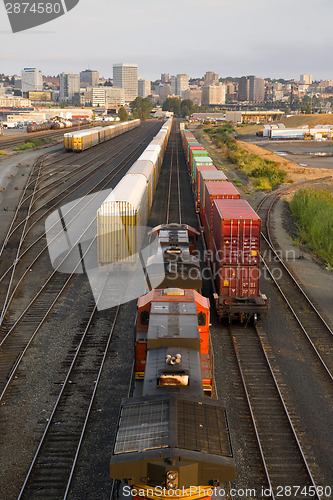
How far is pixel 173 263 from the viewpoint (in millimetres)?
17500

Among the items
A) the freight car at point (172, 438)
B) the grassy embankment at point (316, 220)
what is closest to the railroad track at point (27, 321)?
the freight car at point (172, 438)

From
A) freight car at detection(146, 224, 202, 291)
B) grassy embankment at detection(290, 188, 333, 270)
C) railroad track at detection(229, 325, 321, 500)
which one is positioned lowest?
railroad track at detection(229, 325, 321, 500)

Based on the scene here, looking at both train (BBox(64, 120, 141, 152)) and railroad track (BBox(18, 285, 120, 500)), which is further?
train (BBox(64, 120, 141, 152))

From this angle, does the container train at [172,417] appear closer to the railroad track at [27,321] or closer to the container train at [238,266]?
the container train at [238,266]

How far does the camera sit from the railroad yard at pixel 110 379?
11750 millimetres

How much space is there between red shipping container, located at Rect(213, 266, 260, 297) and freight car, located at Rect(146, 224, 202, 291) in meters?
1.87

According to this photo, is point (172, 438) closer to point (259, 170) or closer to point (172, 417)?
point (172, 417)

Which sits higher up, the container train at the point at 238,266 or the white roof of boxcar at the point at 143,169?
Result: the white roof of boxcar at the point at 143,169

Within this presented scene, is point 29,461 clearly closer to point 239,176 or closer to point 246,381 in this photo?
point 246,381

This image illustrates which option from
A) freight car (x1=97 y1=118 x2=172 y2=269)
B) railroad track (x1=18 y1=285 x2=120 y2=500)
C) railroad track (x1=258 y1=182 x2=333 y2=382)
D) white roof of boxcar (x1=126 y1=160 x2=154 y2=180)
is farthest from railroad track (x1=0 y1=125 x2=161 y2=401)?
railroad track (x1=258 y1=182 x2=333 y2=382)

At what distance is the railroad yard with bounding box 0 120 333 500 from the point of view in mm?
11750

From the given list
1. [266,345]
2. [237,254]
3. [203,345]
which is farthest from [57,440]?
[237,254]

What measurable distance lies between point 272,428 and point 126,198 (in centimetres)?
1439

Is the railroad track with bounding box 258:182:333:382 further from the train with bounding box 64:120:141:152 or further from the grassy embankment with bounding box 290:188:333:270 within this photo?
the train with bounding box 64:120:141:152
